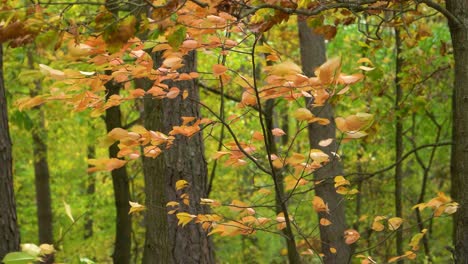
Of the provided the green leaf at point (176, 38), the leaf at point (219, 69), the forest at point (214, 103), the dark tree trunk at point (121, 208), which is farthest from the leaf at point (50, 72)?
the dark tree trunk at point (121, 208)

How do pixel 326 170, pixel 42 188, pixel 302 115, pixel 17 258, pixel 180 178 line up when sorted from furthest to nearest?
1. pixel 42 188
2. pixel 326 170
3. pixel 180 178
4. pixel 302 115
5. pixel 17 258

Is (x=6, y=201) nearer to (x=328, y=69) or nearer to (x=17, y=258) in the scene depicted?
(x=17, y=258)

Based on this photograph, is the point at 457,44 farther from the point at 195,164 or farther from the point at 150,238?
the point at 150,238

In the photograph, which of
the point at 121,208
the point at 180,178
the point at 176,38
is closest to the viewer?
the point at 176,38

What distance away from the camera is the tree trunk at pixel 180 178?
506 centimetres

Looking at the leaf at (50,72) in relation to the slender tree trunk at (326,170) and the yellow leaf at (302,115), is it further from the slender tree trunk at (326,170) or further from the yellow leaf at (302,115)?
the slender tree trunk at (326,170)

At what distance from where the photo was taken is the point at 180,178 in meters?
5.08

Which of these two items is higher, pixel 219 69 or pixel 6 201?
pixel 219 69

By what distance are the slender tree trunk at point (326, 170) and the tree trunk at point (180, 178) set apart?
2.28 meters

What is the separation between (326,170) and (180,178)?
2702mm

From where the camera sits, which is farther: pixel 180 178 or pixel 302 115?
pixel 180 178

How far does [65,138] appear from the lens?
1536 cm

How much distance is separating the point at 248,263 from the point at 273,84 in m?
14.2

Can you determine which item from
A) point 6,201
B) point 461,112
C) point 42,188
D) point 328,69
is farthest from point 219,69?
point 42,188
